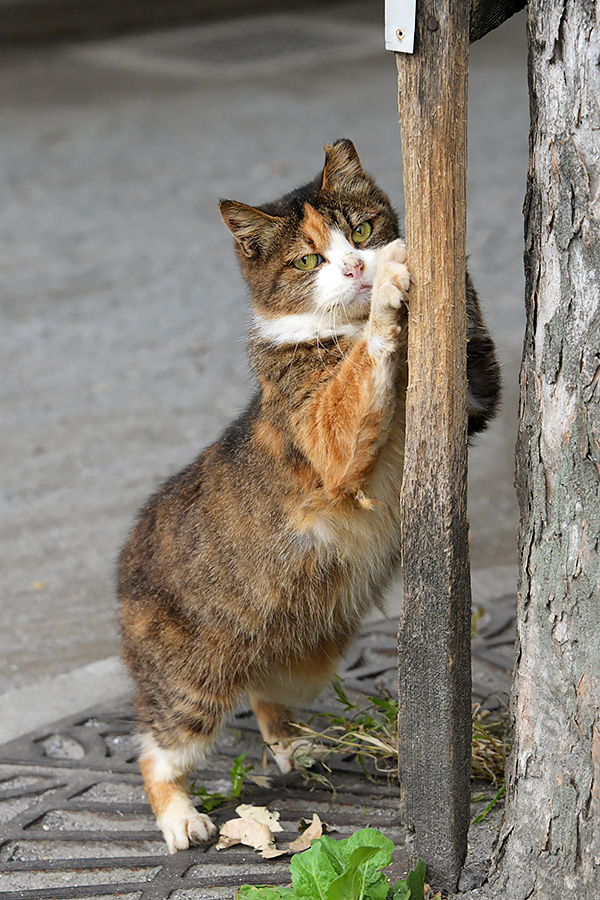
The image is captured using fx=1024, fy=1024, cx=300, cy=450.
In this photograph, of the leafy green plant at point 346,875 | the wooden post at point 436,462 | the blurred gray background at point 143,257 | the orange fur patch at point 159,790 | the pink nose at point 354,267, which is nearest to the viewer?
the wooden post at point 436,462

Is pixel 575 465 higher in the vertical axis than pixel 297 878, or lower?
higher

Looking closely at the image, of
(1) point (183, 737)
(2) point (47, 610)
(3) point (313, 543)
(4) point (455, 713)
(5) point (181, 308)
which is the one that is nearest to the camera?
(4) point (455, 713)

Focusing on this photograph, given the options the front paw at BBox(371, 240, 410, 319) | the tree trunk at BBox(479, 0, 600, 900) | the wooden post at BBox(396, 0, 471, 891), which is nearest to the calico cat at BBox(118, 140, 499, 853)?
the front paw at BBox(371, 240, 410, 319)

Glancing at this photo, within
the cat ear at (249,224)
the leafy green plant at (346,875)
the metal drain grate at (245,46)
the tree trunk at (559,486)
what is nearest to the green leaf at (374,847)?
the leafy green plant at (346,875)

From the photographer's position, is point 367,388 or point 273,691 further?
point 273,691

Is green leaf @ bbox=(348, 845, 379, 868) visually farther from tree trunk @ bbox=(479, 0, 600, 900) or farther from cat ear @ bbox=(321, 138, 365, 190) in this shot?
cat ear @ bbox=(321, 138, 365, 190)

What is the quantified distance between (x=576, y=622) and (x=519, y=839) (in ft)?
1.76

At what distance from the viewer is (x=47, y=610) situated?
174 inches

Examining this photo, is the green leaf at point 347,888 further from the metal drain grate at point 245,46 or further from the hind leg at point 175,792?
the metal drain grate at point 245,46

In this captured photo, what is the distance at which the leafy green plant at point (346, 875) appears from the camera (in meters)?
2.20

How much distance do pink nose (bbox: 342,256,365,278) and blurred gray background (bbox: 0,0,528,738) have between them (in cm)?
139

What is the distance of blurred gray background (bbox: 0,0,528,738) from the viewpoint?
4.65 meters

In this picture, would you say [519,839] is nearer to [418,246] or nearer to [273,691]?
[273,691]

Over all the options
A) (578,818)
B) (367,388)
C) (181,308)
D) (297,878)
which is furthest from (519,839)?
(181,308)
